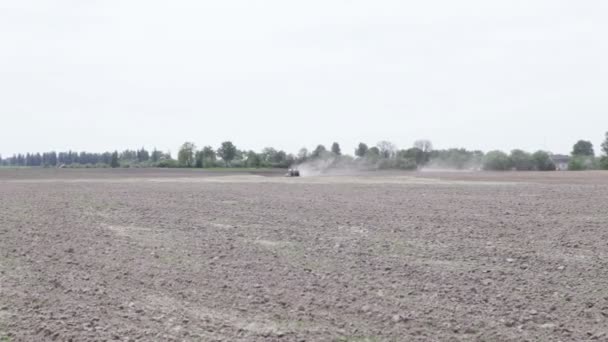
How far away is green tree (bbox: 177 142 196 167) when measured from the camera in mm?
121650

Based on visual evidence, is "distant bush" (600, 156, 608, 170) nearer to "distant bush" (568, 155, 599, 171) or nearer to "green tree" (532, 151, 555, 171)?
"distant bush" (568, 155, 599, 171)

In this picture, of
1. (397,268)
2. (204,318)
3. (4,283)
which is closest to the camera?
(204,318)

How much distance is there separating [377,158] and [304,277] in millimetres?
94624

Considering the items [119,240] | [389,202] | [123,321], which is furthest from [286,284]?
[389,202]

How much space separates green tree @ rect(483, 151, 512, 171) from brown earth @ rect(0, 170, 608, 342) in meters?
76.5

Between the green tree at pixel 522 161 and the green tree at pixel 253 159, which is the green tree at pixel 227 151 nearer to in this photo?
the green tree at pixel 253 159

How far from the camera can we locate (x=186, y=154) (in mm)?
127812

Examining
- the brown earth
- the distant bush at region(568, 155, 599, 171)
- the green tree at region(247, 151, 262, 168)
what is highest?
the green tree at region(247, 151, 262, 168)

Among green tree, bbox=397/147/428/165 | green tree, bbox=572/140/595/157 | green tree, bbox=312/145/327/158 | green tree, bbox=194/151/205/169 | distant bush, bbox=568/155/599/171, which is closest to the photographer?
distant bush, bbox=568/155/599/171

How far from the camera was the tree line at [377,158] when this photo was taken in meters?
88.8

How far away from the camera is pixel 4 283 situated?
6.99 m

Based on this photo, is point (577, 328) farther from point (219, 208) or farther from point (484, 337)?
point (219, 208)

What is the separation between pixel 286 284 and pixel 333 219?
5.57 metres

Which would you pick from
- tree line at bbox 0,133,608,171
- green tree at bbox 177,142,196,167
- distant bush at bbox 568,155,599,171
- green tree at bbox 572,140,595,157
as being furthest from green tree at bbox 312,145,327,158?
green tree at bbox 572,140,595,157
